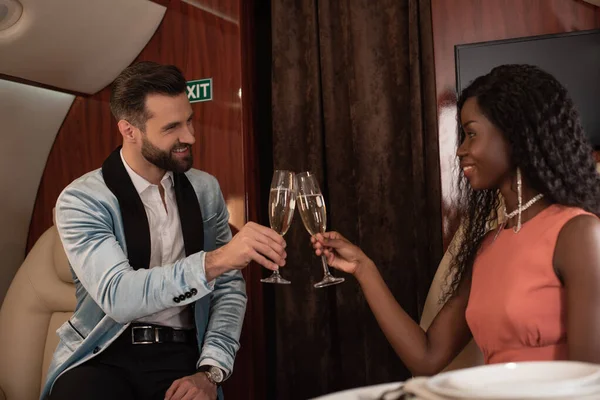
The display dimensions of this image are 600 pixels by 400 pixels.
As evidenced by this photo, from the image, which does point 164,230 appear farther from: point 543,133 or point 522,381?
point 522,381

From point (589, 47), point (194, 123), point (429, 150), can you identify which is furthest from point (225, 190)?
point (589, 47)

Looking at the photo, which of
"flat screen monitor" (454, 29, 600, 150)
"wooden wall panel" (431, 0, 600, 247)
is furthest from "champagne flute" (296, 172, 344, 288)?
"flat screen monitor" (454, 29, 600, 150)

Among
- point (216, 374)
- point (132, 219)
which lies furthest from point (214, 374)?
point (132, 219)

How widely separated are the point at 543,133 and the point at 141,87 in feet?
3.98

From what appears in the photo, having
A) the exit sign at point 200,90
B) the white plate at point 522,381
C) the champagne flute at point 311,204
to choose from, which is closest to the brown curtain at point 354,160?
the exit sign at point 200,90

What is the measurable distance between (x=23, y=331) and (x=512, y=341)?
5.80ft

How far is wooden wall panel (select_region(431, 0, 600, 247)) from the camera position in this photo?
7.66 feet

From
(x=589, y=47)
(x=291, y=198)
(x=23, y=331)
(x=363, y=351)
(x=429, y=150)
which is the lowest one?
(x=363, y=351)

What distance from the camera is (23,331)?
2463 millimetres

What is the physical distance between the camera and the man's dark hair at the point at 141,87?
2109mm

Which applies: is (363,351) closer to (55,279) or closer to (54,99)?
(55,279)

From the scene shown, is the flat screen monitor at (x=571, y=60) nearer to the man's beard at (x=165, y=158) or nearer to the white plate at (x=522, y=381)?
the man's beard at (x=165, y=158)

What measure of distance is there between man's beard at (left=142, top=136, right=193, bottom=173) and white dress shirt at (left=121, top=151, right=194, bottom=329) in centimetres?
8

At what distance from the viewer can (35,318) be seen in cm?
247
